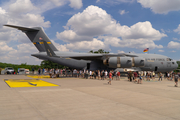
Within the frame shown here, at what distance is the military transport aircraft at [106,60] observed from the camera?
2031 cm

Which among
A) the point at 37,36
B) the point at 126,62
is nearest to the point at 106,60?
the point at 126,62

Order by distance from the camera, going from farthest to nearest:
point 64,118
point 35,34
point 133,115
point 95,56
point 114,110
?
point 35,34, point 95,56, point 114,110, point 133,115, point 64,118

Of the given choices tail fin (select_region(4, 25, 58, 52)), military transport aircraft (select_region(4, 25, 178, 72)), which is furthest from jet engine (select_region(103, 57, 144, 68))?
tail fin (select_region(4, 25, 58, 52))

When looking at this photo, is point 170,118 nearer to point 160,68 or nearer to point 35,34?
point 160,68

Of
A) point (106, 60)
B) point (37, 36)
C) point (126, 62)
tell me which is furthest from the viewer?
point (37, 36)

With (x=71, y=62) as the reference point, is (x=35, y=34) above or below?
above

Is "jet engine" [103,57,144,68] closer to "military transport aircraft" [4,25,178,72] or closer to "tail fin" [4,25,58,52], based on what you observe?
"military transport aircraft" [4,25,178,72]

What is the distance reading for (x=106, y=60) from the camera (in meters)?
21.4

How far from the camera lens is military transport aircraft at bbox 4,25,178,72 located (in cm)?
2031

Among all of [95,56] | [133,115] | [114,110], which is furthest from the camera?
[95,56]

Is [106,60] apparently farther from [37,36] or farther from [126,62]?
[37,36]

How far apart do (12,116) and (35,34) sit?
2125cm

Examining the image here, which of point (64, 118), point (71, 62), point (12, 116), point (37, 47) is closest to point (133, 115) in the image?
point (64, 118)

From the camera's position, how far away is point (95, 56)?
844 inches
